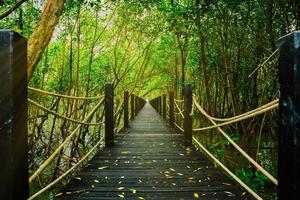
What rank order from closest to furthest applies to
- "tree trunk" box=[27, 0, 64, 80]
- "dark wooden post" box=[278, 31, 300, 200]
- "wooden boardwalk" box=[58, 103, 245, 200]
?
"dark wooden post" box=[278, 31, 300, 200], "wooden boardwalk" box=[58, 103, 245, 200], "tree trunk" box=[27, 0, 64, 80]

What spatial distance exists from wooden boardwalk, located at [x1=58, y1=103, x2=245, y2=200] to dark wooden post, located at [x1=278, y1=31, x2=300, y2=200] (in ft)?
5.65

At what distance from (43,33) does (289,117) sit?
3277 mm

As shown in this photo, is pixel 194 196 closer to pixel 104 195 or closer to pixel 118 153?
pixel 104 195

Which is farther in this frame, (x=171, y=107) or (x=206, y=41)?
(x=206, y=41)

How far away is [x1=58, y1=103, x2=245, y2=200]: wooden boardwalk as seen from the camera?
11.5 feet

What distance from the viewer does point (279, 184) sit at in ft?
5.90

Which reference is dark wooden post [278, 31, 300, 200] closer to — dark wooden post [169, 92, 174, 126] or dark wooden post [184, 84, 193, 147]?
dark wooden post [184, 84, 193, 147]

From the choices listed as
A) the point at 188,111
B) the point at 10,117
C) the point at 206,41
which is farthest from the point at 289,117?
the point at 206,41

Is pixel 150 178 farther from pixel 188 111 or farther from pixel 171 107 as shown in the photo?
pixel 171 107

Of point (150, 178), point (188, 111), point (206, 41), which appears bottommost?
point (150, 178)

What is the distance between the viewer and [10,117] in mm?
1717

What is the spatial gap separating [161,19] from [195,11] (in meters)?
7.58

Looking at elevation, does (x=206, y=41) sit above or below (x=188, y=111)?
above

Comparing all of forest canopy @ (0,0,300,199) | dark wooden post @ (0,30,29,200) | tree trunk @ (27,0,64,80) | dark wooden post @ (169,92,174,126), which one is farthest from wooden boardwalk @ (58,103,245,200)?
dark wooden post @ (169,92,174,126)
